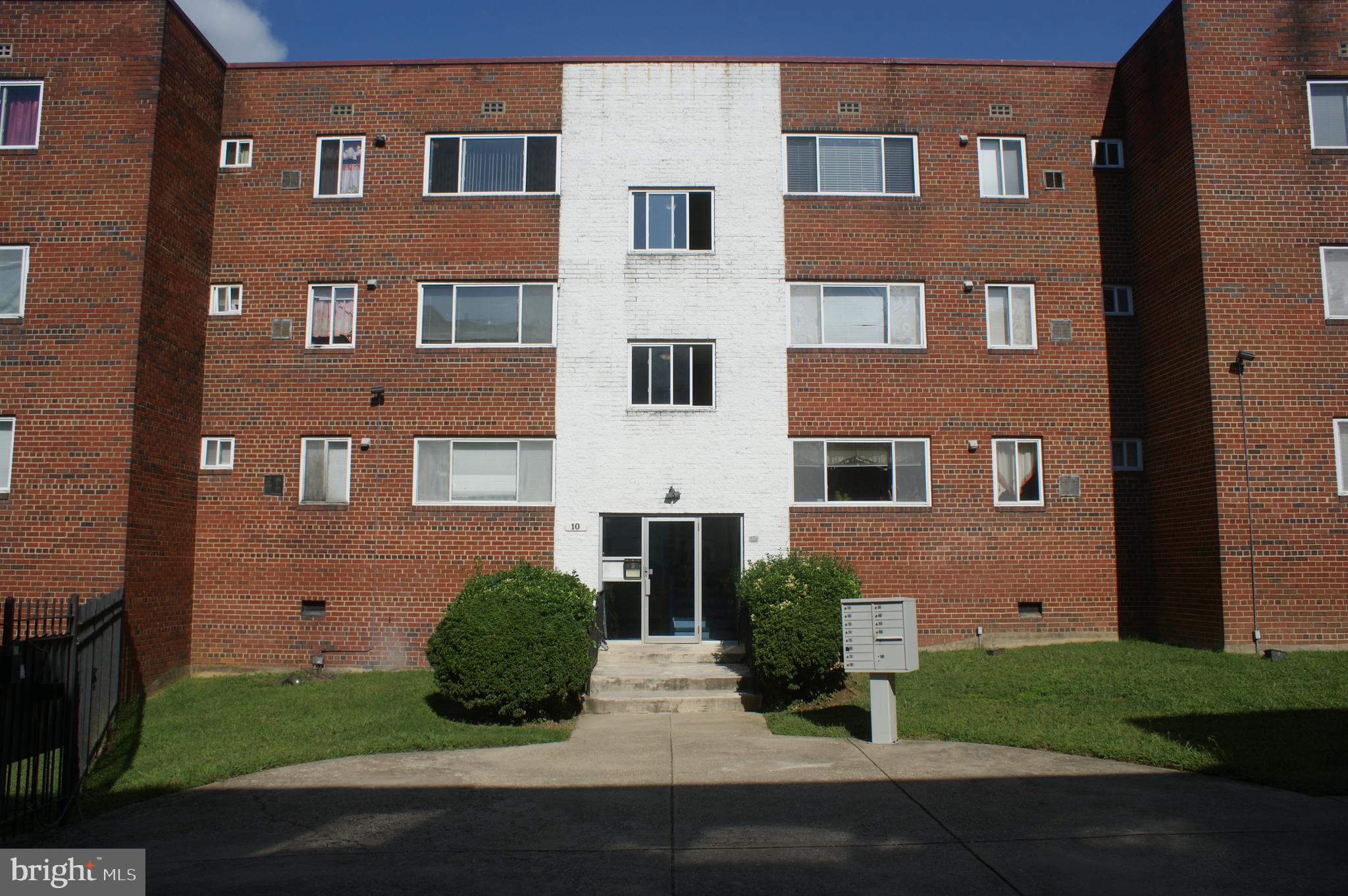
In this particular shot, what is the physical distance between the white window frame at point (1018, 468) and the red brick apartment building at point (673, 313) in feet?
0.16

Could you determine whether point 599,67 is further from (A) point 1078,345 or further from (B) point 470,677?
(B) point 470,677

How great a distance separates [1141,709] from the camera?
10422 millimetres

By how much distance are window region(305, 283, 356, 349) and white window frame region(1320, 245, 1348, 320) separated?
14481mm

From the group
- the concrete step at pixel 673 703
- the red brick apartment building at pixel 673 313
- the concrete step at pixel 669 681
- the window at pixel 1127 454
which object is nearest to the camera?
the concrete step at pixel 673 703

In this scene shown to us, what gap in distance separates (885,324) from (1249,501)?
577cm

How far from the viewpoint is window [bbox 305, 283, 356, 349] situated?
15.6 meters

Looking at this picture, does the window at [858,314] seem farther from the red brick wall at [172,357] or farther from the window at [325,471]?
the red brick wall at [172,357]

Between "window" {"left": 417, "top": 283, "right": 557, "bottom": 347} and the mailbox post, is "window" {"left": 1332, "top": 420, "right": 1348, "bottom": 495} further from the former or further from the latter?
the mailbox post

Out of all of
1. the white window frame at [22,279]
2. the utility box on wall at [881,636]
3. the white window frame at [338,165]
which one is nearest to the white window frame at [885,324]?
the utility box on wall at [881,636]

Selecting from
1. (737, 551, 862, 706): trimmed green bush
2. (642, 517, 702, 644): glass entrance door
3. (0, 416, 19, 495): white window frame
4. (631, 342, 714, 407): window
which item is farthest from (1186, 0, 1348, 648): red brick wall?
(0, 416, 19, 495): white window frame

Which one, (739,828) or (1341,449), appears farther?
(1341,449)

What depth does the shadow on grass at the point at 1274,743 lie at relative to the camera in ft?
25.3

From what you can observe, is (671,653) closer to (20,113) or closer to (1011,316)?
(1011,316)

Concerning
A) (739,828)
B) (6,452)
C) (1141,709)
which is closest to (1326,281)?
(1141,709)
